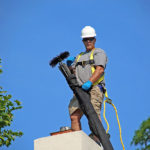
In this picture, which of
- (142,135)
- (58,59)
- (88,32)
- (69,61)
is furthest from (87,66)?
(142,135)

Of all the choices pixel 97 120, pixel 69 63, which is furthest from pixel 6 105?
pixel 97 120

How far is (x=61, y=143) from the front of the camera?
755cm

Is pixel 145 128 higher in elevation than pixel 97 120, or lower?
higher

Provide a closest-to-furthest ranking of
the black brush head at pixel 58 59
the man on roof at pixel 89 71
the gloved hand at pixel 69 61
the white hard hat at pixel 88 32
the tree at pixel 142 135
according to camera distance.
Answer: the man on roof at pixel 89 71 < the black brush head at pixel 58 59 < the white hard hat at pixel 88 32 < the gloved hand at pixel 69 61 < the tree at pixel 142 135

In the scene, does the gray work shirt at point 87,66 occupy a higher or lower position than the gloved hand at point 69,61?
lower

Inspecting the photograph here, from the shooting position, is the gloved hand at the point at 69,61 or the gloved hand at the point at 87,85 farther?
the gloved hand at the point at 69,61

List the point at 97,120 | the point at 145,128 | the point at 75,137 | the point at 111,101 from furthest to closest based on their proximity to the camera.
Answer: the point at 145,128
the point at 111,101
the point at 97,120
the point at 75,137

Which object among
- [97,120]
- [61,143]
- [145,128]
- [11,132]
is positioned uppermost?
[145,128]

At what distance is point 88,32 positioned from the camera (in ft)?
29.6

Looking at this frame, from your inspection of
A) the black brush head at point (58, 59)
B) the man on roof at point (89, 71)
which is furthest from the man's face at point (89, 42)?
the black brush head at point (58, 59)

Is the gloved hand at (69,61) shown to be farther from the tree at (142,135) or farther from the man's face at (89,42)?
the tree at (142,135)

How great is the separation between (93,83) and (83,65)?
23.5 inches

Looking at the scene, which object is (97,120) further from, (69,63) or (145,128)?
(145,128)

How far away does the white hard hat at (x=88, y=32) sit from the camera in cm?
900
